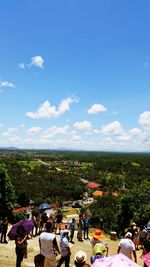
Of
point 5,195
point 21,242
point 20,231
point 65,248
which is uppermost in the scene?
point 20,231

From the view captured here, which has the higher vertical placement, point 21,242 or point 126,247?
point 21,242

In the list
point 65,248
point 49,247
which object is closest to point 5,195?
point 65,248

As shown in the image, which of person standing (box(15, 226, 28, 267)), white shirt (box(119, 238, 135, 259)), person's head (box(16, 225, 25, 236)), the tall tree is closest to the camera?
person standing (box(15, 226, 28, 267))

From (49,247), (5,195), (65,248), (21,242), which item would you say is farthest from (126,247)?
(5,195)

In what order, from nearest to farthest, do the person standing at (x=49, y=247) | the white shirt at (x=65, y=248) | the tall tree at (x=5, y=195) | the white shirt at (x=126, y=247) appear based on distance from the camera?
the person standing at (x=49, y=247)
the white shirt at (x=126, y=247)
the white shirt at (x=65, y=248)
the tall tree at (x=5, y=195)

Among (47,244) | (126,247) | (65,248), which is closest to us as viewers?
(47,244)

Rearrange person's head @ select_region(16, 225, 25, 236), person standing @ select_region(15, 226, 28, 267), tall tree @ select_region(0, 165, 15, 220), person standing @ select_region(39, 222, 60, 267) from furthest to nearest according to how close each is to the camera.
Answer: tall tree @ select_region(0, 165, 15, 220) < person's head @ select_region(16, 225, 25, 236) < person standing @ select_region(15, 226, 28, 267) < person standing @ select_region(39, 222, 60, 267)

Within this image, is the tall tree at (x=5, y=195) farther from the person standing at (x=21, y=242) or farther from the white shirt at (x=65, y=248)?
the person standing at (x=21, y=242)

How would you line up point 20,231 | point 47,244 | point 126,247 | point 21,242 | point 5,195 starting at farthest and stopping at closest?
point 5,195 → point 126,247 → point 20,231 → point 21,242 → point 47,244

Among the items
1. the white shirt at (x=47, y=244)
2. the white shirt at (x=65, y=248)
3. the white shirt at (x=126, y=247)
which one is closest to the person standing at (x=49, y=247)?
the white shirt at (x=47, y=244)

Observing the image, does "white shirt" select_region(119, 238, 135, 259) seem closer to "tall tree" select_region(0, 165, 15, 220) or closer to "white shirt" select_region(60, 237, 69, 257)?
"white shirt" select_region(60, 237, 69, 257)

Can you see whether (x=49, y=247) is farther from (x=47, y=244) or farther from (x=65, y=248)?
(x=65, y=248)

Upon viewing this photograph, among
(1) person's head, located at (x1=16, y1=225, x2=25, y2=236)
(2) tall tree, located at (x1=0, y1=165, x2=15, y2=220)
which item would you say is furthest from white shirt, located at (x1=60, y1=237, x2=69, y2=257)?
(2) tall tree, located at (x1=0, y1=165, x2=15, y2=220)

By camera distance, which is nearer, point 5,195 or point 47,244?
point 47,244
